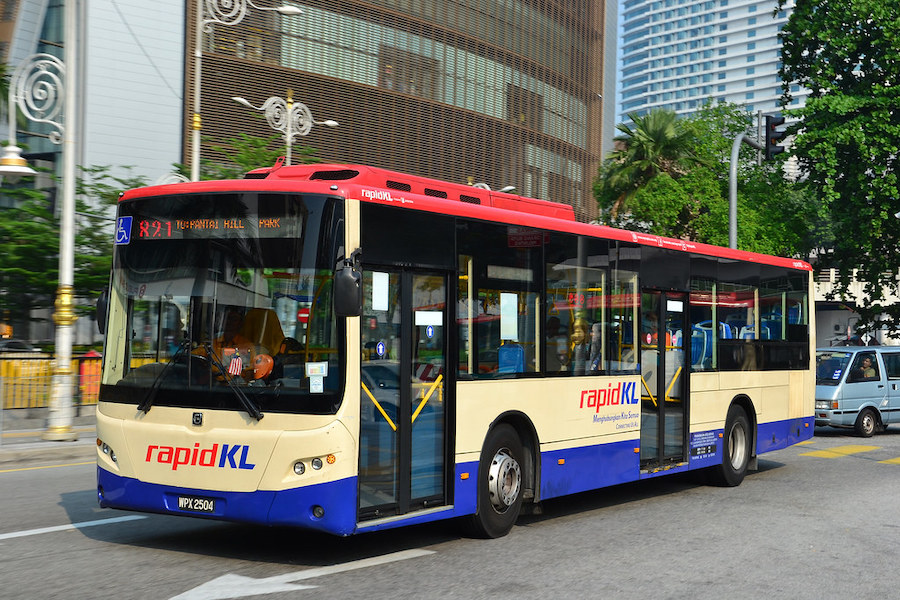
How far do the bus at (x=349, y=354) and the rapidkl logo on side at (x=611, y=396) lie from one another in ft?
0.13

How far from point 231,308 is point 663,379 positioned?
18.6 ft

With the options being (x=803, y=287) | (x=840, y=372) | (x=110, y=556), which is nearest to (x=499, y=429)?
(x=110, y=556)

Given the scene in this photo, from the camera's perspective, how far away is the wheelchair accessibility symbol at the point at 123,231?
7914mm

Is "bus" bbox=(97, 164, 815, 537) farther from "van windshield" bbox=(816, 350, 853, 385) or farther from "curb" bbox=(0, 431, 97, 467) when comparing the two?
"van windshield" bbox=(816, 350, 853, 385)

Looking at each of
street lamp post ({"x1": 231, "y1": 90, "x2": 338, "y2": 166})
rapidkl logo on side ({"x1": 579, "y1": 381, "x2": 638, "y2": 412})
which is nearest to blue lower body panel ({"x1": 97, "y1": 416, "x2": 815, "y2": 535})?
rapidkl logo on side ({"x1": 579, "y1": 381, "x2": 638, "y2": 412})

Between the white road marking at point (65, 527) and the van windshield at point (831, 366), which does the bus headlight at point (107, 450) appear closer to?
the white road marking at point (65, 527)

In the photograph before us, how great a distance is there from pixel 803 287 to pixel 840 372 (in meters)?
6.23

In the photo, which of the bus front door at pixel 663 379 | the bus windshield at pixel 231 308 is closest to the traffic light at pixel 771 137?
the bus front door at pixel 663 379

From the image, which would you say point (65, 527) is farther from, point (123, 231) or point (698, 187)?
point (698, 187)

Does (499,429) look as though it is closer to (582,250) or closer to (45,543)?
(582,250)

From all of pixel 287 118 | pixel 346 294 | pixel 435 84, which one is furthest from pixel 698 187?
pixel 346 294

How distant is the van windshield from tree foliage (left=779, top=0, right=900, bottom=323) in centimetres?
781

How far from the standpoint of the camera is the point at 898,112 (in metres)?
27.3

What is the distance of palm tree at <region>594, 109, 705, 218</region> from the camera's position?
39.9 meters
